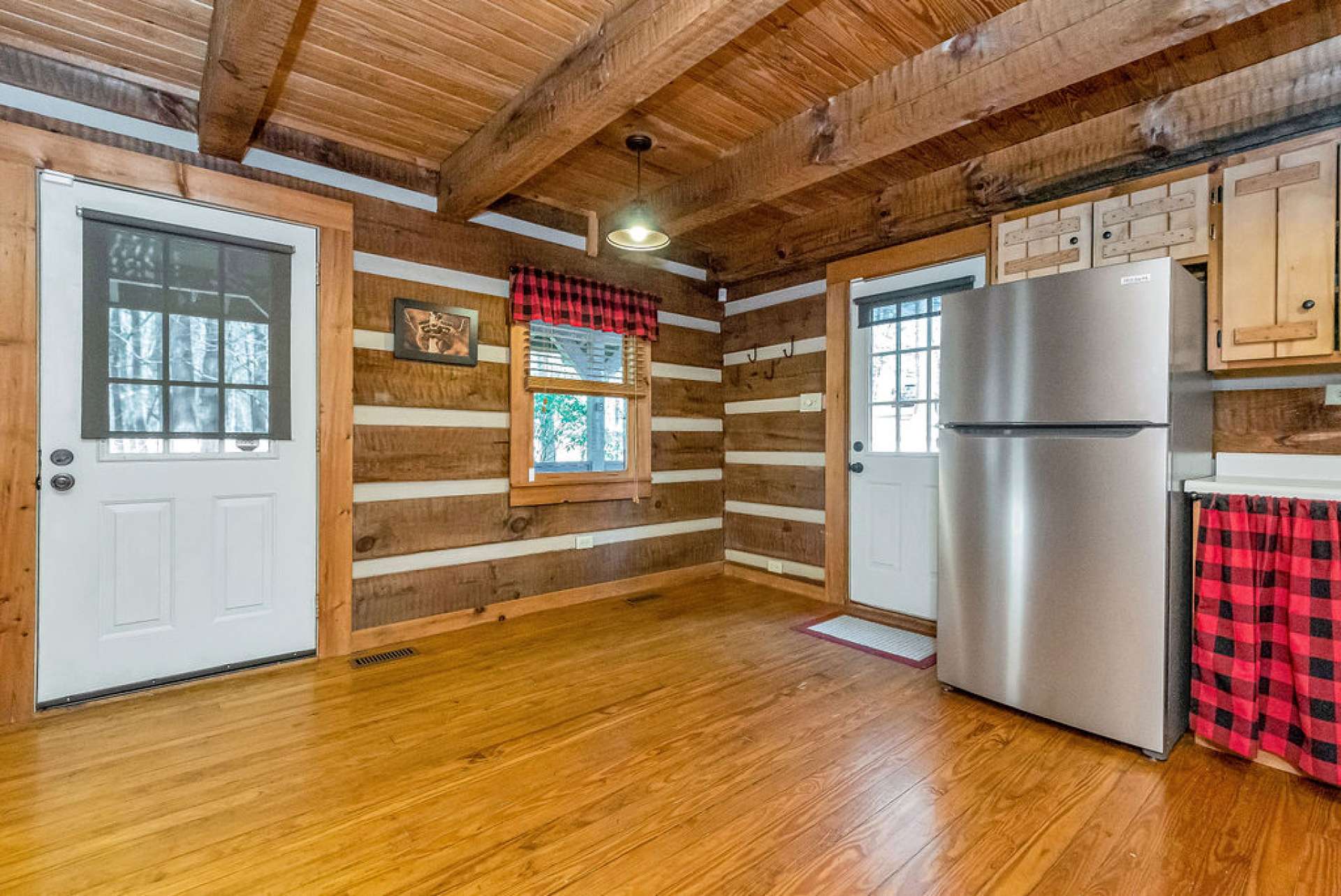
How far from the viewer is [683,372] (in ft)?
15.1

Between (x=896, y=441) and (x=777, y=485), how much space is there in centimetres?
98

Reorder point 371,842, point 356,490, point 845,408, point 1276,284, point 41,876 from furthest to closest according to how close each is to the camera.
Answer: point 845,408, point 356,490, point 1276,284, point 371,842, point 41,876

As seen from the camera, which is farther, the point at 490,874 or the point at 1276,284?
the point at 1276,284

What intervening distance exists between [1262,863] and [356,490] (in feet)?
11.8

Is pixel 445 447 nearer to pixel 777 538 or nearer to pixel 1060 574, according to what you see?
pixel 777 538

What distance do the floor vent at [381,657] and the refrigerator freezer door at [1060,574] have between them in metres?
2.55

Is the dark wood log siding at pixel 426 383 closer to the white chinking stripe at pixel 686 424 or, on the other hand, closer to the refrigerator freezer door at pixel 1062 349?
the white chinking stripe at pixel 686 424

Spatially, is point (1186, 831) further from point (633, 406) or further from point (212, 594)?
point (212, 594)

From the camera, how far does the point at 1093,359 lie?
221 cm

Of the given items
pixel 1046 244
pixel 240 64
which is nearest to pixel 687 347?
pixel 1046 244

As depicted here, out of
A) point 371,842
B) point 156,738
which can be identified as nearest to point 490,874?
point 371,842

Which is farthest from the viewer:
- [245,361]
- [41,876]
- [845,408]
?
[845,408]

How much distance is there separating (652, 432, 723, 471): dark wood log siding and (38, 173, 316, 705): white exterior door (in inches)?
86.9

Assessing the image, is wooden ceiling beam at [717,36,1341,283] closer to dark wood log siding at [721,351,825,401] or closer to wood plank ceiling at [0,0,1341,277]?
wood plank ceiling at [0,0,1341,277]
